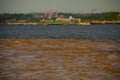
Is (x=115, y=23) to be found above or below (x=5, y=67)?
below

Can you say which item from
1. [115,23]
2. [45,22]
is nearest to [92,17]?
[115,23]

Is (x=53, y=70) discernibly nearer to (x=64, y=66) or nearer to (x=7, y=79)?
(x=64, y=66)

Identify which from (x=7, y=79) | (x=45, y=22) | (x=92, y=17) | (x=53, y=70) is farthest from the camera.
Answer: (x=45, y=22)

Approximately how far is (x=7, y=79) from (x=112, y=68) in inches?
270

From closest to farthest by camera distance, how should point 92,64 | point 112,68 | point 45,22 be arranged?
point 112,68 < point 92,64 < point 45,22

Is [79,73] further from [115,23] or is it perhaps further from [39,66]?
[115,23]

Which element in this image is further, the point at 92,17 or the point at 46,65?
the point at 92,17

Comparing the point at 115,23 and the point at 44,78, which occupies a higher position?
the point at 44,78

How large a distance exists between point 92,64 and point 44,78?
554 cm

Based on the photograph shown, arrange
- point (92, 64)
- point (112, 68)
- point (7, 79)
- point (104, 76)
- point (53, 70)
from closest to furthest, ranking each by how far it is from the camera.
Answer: point (7, 79), point (104, 76), point (53, 70), point (112, 68), point (92, 64)

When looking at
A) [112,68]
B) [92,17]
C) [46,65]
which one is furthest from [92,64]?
[92,17]

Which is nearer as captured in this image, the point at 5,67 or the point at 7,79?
the point at 7,79

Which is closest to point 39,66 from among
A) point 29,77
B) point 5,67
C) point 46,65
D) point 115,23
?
point 46,65

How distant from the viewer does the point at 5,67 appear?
17.9 meters
